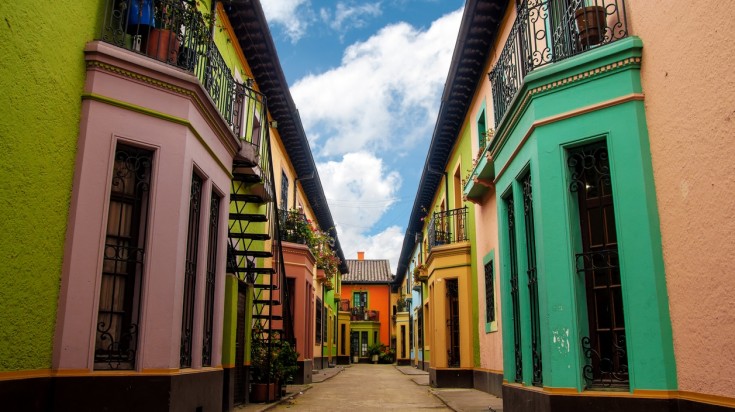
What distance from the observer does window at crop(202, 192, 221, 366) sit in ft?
27.4

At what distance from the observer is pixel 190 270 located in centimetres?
780

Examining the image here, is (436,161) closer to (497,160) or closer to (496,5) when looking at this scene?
(496,5)

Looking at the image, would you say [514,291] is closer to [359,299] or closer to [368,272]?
[359,299]

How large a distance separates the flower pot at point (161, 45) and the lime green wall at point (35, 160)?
3.34 ft

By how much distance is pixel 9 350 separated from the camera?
5297mm

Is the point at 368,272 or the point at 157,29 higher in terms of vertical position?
the point at 368,272

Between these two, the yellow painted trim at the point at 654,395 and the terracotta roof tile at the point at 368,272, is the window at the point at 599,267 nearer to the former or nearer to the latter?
the yellow painted trim at the point at 654,395

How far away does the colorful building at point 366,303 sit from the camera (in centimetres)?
5359

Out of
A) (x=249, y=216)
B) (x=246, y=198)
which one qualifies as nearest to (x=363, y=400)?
(x=249, y=216)

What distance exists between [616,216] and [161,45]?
18.6 ft

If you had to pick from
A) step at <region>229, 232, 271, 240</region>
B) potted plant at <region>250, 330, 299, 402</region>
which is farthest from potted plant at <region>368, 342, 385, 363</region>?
step at <region>229, 232, 271, 240</region>

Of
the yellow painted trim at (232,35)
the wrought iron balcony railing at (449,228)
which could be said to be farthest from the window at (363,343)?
the yellow painted trim at (232,35)

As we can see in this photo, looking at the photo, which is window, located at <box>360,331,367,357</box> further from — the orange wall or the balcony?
the orange wall

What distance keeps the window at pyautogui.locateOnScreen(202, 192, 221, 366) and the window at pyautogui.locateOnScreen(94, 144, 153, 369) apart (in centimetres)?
160
